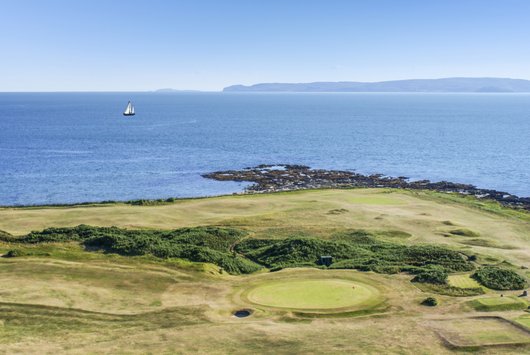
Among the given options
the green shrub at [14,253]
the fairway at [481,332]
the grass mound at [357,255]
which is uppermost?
the green shrub at [14,253]

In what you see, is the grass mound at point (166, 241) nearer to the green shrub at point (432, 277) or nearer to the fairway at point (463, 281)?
the green shrub at point (432, 277)

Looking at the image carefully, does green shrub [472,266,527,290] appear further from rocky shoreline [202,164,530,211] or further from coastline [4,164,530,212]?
rocky shoreline [202,164,530,211]

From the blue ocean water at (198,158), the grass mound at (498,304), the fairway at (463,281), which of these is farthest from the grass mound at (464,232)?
the blue ocean water at (198,158)

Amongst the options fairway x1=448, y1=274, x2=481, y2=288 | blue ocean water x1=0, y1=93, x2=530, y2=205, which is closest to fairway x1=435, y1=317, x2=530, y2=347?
fairway x1=448, y1=274, x2=481, y2=288

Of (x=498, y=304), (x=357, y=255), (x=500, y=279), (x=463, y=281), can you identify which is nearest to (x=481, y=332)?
(x=498, y=304)

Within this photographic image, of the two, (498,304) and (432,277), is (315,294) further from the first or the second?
(498,304)

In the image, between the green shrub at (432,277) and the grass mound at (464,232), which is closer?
the green shrub at (432,277)
